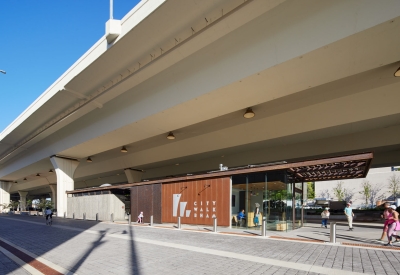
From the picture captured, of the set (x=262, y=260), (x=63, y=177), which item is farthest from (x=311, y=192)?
(x=262, y=260)

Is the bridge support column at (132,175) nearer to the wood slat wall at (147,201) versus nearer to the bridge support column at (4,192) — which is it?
the wood slat wall at (147,201)

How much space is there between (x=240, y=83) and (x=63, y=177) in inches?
1041

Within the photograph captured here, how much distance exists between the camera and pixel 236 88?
1191cm

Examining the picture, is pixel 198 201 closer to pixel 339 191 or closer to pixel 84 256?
pixel 84 256

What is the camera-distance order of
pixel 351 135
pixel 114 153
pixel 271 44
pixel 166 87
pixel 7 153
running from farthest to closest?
pixel 7 153 < pixel 114 153 < pixel 351 135 < pixel 166 87 < pixel 271 44

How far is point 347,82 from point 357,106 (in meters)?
2.07

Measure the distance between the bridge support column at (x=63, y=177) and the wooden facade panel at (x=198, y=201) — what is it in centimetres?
1596

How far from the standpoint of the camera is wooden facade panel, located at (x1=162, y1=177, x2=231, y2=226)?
16.2 metres

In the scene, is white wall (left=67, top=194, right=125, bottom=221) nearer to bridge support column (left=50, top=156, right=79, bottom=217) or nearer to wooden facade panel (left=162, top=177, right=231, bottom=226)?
bridge support column (left=50, top=156, right=79, bottom=217)

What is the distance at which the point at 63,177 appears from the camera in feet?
98.3

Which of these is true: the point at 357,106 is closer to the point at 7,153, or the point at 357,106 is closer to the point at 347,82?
the point at 347,82

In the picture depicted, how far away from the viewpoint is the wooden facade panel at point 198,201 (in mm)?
16250

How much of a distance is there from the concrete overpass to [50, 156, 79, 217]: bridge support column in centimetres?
491

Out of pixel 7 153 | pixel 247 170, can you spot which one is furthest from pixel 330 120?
pixel 7 153
